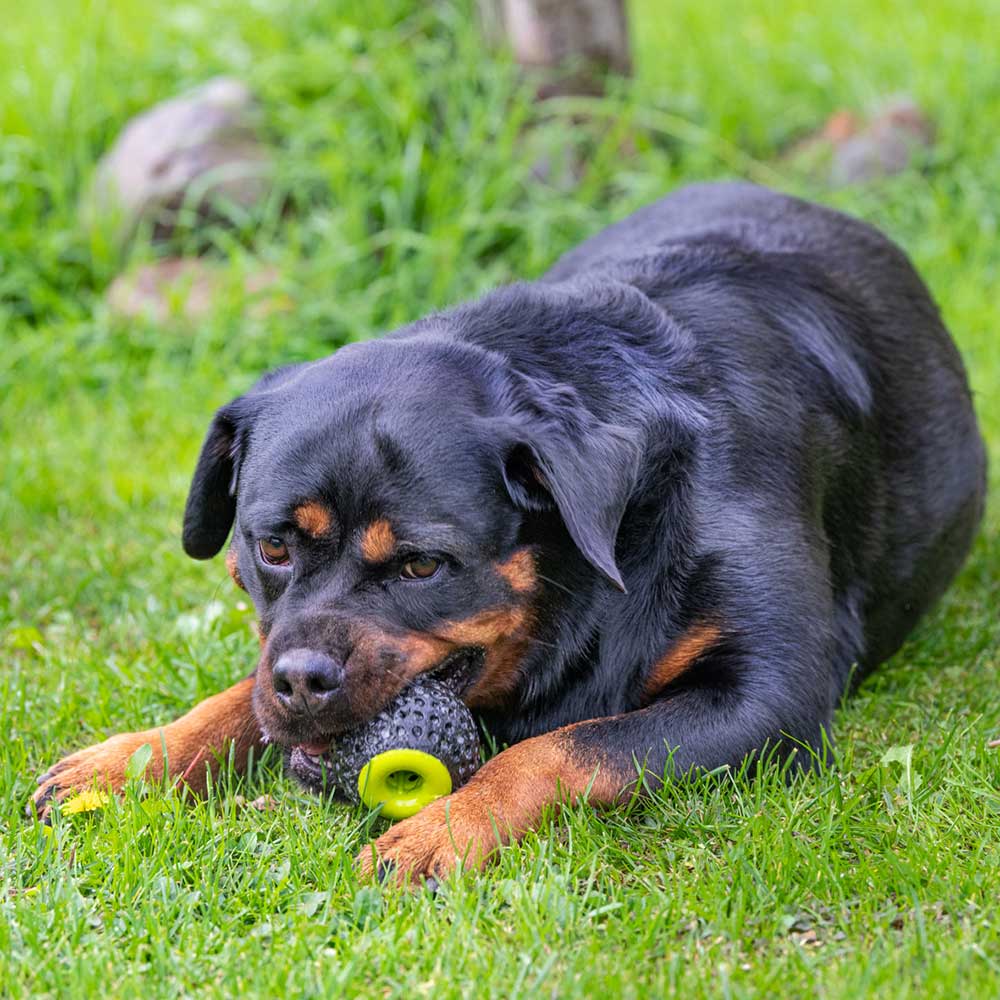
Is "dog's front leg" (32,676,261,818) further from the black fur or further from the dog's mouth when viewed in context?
the black fur

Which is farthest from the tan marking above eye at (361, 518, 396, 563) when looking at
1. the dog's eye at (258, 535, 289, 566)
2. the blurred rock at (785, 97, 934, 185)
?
the blurred rock at (785, 97, 934, 185)

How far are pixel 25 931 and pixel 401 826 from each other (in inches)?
30.6

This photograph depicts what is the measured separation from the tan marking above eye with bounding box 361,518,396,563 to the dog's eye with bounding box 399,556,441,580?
→ 2.0 inches

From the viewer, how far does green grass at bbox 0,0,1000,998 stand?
2.74 meters

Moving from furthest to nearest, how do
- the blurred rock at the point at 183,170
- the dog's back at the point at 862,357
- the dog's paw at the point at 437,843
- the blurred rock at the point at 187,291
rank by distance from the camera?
the blurred rock at the point at 183,170
the blurred rock at the point at 187,291
the dog's back at the point at 862,357
the dog's paw at the point at 437,843

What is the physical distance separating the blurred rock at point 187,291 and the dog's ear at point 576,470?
3.82 metres

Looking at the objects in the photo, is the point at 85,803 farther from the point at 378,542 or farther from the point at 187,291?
the point at 187,291

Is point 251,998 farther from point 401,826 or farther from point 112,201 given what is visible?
point 112,201

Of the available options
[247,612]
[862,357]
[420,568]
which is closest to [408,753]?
[420,568]

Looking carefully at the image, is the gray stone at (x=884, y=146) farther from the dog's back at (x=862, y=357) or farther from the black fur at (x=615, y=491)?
the black fur at (x=615, y=491)

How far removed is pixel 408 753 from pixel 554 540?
61 cm

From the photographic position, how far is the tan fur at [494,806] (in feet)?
9.74

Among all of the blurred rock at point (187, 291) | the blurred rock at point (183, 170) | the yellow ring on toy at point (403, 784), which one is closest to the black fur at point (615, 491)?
the yellow ring on toy at point (403, 784)

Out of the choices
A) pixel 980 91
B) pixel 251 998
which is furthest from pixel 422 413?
pixel 980 91
